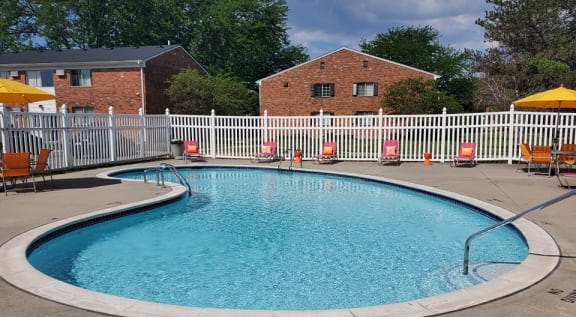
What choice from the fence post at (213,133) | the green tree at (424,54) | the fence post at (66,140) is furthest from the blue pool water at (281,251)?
the green tree at (424,54)

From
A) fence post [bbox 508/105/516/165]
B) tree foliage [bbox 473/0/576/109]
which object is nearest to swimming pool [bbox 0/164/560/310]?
fence post [bbox 508/105/516/165]

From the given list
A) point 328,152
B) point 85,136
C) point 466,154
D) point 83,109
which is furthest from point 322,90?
point 85,136

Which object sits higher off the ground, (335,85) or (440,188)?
(335,85)

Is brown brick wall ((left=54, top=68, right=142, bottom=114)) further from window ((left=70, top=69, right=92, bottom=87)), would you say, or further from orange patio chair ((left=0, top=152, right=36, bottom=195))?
orange patio chair ((left=0, top=152, right=36, bottom=195))

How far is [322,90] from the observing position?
28000 millimetres

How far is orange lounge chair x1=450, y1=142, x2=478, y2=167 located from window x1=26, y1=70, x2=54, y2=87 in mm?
26416

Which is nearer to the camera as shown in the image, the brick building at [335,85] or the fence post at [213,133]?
the fence post at [213,133]

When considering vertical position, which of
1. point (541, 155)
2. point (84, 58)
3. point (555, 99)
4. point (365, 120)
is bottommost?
point (541, 155)

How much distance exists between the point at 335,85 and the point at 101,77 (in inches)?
622

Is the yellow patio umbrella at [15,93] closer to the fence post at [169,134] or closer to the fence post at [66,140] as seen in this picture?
the fence post at [66,140]

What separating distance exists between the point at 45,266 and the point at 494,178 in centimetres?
1060

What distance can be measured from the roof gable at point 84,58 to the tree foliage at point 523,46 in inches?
893

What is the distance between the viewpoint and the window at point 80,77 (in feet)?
86.7

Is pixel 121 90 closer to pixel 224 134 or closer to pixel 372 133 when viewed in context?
pixel 224 134
